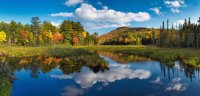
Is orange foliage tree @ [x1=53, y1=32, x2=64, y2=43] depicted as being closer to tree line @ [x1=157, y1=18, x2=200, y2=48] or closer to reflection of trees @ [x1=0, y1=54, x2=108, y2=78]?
tree line @ [x1=157, y1=18, x2=200, y2=48]

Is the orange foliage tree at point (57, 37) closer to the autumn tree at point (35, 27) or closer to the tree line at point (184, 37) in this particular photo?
the autumn tree at point (35, 27)

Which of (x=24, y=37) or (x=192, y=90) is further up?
(x=24, y=37)

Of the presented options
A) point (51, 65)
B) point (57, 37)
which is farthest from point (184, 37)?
point (51, 65)

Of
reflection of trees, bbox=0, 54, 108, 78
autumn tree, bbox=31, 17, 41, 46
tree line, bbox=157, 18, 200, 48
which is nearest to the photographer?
reflection of trees, bbox=0, 54, 108, 78

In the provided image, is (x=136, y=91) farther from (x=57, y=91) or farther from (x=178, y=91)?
(x=57, y=91)

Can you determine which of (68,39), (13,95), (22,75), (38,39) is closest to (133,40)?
(68,39)

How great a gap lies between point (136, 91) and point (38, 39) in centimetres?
11007

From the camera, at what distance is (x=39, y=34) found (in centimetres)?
13238

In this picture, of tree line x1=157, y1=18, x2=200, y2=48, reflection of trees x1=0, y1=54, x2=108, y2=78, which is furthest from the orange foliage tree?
reflection of trees x1=0, y1=54, x2=108, y2=78

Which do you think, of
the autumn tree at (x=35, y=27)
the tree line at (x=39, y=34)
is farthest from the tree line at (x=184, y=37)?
the autumn tree at (x=35, y=27)

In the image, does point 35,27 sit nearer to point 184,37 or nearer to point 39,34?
point 39,34

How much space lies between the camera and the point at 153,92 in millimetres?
24469

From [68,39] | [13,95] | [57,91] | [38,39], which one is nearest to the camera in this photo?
[13,95]

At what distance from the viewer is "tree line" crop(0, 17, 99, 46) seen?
424ft
